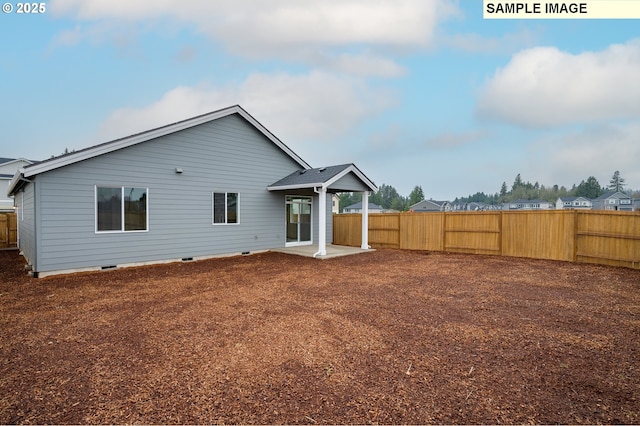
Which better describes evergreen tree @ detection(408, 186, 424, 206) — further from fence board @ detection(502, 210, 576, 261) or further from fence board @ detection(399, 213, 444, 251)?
fence board @ detection(502, 210, 576, 261)

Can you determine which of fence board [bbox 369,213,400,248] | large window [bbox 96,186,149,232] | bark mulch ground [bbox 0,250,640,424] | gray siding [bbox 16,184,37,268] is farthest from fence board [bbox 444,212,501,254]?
gray siding [bbox 16,184,37,268]

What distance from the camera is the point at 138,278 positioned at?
837cm

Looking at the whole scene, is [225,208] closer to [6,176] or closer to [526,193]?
[6,176]

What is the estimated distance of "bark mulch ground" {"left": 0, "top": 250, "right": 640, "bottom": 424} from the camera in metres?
2.66

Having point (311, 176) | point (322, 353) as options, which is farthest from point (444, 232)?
point (322, 353)

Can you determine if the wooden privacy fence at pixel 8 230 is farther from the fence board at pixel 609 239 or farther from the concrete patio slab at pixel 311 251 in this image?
the fence board at pixel 609 239

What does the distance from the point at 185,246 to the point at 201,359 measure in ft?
26.9

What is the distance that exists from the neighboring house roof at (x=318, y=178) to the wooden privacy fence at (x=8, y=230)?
532 inches

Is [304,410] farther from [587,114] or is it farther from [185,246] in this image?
[587,114]

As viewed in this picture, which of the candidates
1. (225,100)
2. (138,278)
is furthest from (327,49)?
(138,278)

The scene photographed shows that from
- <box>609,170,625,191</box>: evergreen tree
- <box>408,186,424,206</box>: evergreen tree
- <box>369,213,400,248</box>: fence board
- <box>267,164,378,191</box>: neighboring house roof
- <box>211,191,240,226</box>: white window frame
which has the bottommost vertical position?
<box>369,213,400,248</box>: fence board

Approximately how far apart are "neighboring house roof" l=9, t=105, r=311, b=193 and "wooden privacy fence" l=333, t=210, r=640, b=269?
5.61m

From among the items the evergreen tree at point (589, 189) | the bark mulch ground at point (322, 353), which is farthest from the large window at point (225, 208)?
the evergreen tree at point (589, 189)

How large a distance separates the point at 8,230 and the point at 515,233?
75.5ft
